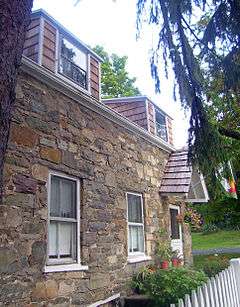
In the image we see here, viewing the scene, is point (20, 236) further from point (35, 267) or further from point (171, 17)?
point (171, 17)

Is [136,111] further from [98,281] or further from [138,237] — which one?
[98,281]

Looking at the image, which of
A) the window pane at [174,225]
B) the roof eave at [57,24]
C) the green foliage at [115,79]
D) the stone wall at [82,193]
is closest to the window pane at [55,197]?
the stone wall at [82,193]

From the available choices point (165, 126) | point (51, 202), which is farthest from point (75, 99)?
point (165, 126)

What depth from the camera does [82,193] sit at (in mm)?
6664

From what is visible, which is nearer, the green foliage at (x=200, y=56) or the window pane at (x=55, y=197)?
the green foliage at (x=200, y=56)

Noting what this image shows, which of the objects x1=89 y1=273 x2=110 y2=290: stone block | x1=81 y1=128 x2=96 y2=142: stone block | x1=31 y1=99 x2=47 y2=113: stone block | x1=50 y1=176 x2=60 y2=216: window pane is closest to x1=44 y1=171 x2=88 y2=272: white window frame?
x1=50 y1=176 x2=60 y2=216: window pane

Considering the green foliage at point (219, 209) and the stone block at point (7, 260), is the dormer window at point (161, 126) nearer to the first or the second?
the green foliage at point (219, 209)

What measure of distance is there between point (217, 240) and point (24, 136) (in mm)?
26897

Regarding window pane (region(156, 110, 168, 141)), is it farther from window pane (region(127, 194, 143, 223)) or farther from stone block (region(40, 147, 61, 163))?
stone block (region(40, 147, 61, 163))

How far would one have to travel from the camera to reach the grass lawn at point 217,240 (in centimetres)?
2695

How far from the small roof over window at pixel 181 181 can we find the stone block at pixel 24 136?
4.44 metres

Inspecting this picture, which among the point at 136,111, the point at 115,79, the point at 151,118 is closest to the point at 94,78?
the point at 136,111

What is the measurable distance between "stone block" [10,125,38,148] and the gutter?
36.7 inches

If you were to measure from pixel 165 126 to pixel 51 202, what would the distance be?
7.29 meters
